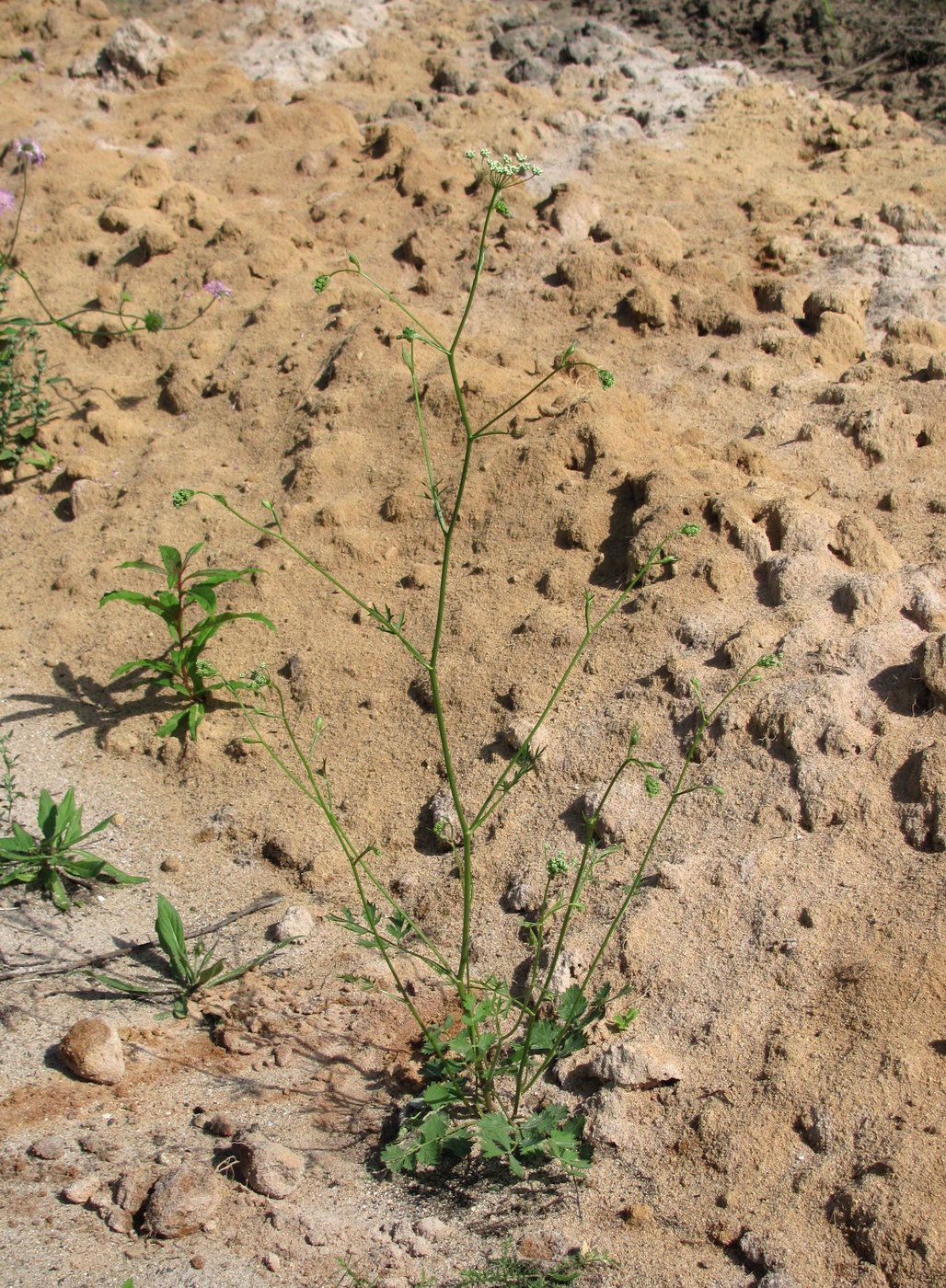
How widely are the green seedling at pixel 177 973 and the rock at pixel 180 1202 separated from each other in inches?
22.9

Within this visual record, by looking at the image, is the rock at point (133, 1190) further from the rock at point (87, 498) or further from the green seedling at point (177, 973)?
the rock at point (87, 498)

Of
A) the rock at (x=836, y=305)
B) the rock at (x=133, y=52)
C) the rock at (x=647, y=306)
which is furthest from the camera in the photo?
the rock at (x=133, y=52)

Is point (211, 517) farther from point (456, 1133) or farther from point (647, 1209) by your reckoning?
point (647, 1209)

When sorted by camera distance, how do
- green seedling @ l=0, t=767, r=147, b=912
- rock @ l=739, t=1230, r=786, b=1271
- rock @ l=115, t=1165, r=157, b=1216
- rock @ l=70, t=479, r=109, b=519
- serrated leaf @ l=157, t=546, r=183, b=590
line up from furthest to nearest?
rock @ l=70, t=479, r=109, b=519 < serrated leaf @ l=157, t=546, r=183, b=590 < green seedling @ l=0, t=767, r=147, b=912 < rock @ l=115, t=1165, r=157, b=1216 < rock @ l=739, t=1230, r=786, b=1271

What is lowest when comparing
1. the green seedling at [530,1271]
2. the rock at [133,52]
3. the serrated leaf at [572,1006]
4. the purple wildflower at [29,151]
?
the green seedling at [530,1271]

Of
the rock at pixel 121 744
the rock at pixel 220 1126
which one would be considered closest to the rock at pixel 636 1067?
the rock at pixel 220 1126

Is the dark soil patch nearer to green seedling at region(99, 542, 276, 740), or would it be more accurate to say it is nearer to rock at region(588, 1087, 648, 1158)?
green seedling at region(99, 542, 276, 740)

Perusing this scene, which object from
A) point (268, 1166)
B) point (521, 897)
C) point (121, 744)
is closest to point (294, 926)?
point (521, 897)

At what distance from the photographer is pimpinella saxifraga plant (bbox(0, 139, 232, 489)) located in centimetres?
510

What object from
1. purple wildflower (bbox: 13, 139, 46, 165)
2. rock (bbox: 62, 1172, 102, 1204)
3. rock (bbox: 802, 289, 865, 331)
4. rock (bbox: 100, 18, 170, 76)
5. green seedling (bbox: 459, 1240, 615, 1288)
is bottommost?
rock (bbox: 62, 1172, 102, 1204)

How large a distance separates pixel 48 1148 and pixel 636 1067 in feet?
4.26

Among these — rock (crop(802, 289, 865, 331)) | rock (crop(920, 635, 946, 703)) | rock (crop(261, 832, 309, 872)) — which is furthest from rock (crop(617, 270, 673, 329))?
rock (crop(261, 832, 309, 872))

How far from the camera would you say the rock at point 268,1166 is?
254 cm

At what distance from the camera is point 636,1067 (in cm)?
265
